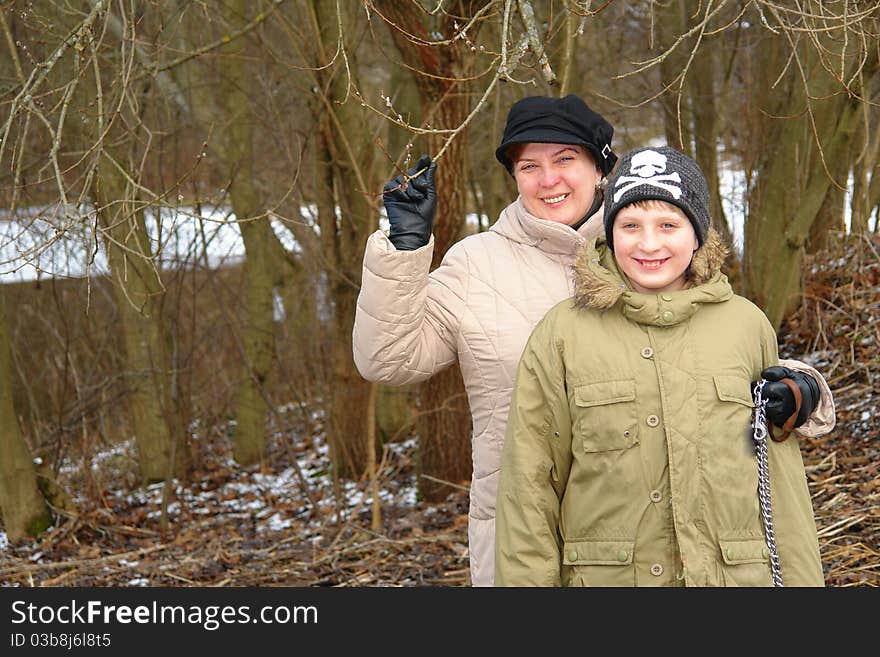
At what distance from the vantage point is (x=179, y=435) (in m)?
7.89

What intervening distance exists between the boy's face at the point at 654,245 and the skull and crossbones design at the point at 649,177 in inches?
1.7

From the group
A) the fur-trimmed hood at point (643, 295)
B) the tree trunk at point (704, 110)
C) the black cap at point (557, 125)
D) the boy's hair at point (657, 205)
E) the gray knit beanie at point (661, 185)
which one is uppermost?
the tree trunk at point (704, 110)

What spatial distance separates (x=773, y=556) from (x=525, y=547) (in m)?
0.59

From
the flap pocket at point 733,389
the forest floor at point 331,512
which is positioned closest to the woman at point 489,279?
the flap pocket at point 733,389

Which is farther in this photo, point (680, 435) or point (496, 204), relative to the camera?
point (496, 204)

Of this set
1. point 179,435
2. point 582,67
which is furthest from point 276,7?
point 582,67

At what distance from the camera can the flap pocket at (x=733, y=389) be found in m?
2.49

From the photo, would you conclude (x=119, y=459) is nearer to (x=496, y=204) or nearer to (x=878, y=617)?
(x=496, y=204)

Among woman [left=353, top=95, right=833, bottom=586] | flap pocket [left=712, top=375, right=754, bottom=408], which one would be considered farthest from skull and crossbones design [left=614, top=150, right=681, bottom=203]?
flap pocket [left=712, top=375, right=754, bottom=408]

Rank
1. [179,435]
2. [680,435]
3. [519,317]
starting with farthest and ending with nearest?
[179,435] → [519,317] → [680,435]

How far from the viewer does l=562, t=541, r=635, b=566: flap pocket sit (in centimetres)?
248

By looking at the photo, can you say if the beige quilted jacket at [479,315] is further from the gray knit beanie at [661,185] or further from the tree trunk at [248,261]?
the tree trunk at [248,261]

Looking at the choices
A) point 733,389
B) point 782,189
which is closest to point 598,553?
point 733,389

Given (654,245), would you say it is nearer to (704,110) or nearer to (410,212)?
(410,212)
